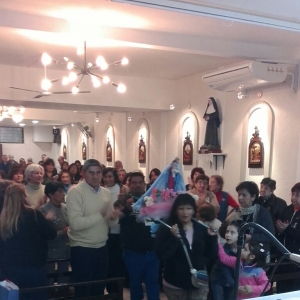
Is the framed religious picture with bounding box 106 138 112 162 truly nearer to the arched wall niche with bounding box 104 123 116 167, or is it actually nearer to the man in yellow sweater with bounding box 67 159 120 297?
the arched wall niche with bounding box 104 123 116 167

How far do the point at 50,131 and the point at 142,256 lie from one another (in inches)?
549

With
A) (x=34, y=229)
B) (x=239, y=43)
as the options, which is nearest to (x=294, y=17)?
(x=239, y=43)

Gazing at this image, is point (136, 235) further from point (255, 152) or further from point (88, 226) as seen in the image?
point (255, 152)

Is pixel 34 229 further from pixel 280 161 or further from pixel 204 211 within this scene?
pixel 280 161

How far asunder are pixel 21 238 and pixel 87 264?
0.62m

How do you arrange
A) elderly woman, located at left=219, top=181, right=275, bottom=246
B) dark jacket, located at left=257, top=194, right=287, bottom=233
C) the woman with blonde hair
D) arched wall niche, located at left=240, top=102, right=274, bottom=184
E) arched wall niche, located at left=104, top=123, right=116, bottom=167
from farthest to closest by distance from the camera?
1. arched wall niche, located at left=104, top=123, right=116, bottom=167
2. arched wall niche, located at left=240, top=102, right=274, bottom=184
3. dark jacket, located at left=257, top=194, right=287, bottom=233
4. elderly woman, located at left=219, top=181, right=275, bottom=246
5. the woman with blonde hair

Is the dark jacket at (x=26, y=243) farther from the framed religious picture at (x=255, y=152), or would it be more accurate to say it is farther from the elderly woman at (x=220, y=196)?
the framed religious picture at (x=255, y=152)

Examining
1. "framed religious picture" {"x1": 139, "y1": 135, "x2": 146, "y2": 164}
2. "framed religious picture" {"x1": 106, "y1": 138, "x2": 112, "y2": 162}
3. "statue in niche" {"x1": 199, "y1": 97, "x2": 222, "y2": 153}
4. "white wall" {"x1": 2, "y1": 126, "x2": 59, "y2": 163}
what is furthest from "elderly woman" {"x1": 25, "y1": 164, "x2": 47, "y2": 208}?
"white wall" {"x1": 2, "y1": 126, "x2": 59, "y2": 163}

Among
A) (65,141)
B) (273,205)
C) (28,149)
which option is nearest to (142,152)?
(273,205)

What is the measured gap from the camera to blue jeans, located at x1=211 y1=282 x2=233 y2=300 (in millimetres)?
2742

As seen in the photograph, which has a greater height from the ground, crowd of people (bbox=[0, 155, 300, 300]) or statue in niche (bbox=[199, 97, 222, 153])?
statue in niche (bbox=[199, 97, 222, 153])

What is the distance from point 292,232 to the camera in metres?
3.51

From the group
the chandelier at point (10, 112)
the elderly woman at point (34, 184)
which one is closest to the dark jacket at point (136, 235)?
the elderly woman at point (34, 184)

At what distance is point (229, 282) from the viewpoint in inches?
107
